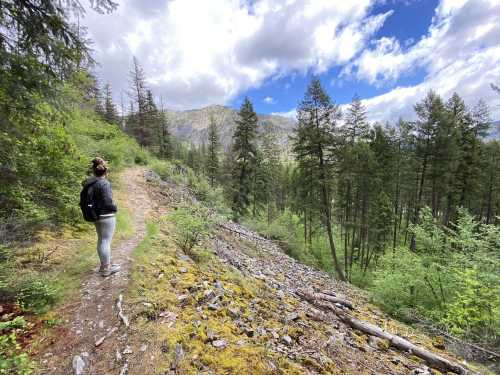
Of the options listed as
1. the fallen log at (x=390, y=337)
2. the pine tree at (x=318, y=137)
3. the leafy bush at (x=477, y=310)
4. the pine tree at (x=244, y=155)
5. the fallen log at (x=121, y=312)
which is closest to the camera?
the fallen log at (x=121, y=312)

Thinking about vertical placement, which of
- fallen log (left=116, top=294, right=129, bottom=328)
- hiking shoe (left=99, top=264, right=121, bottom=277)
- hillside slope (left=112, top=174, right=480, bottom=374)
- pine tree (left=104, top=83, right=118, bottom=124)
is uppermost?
pine tree (left=104, top=83, right=118, bottom=124)

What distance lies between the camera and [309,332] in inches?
181

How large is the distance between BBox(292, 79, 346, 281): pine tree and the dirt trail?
1264cm

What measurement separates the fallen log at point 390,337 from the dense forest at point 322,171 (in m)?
2.11

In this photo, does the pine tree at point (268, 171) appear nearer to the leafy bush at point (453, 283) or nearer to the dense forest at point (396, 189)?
the dense forest at point (396, 189)

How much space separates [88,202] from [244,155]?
17.7 m

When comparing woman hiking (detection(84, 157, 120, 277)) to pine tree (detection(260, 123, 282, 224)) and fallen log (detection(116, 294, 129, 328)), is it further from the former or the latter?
pine tree (detection(260, 123, 282, 224))

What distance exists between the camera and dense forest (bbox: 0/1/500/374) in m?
4.10

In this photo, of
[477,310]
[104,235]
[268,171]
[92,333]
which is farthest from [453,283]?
[268,171]

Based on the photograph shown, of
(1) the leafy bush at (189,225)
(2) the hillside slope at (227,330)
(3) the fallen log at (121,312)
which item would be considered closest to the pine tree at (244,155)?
(1) the leafy bush at (189,225)

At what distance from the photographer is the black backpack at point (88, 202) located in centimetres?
414

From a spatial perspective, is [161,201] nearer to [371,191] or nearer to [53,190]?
[53,190]

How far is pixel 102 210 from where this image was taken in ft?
13.9

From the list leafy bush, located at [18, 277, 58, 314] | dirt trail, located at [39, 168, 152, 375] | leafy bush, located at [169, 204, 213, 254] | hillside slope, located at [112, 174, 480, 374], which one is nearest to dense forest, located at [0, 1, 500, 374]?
leafy bush, located at [18, 277, 58, 314]
